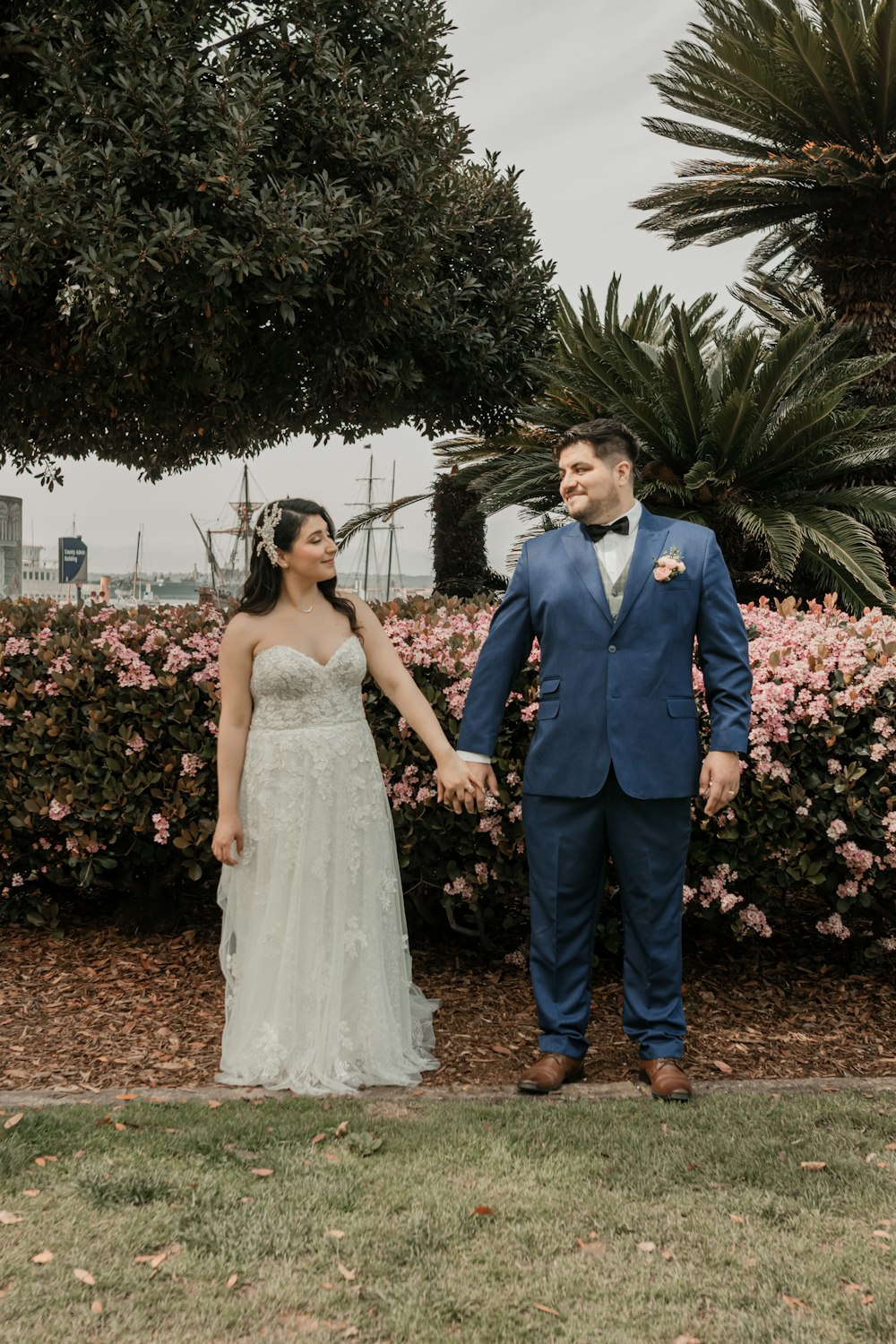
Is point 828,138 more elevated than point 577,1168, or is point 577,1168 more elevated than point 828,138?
point 828,138

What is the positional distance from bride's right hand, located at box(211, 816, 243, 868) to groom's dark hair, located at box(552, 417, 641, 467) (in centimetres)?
188

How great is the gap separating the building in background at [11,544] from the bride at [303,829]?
1310 centimetres

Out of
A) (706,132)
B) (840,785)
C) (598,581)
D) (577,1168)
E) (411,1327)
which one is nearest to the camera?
(411,1327)

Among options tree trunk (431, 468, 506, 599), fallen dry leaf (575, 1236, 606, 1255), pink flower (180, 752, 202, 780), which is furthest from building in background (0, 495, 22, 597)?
fallen dry leaf (575, 1236, 606, 1255)

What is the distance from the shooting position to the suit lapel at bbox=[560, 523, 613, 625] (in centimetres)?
402

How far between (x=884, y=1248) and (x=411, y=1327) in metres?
1.29

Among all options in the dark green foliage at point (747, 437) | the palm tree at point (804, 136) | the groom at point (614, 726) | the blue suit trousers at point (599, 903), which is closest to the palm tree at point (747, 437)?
the dark green foliage at point (747, 437)

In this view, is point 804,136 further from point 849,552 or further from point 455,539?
point 455,539

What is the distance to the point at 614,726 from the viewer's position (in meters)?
3.92

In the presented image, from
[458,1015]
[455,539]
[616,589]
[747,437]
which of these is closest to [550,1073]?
[458,1015]

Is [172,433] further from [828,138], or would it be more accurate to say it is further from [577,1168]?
[828,138]

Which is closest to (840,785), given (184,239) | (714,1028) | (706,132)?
(714,1028)

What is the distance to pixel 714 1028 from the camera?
16.1 ft

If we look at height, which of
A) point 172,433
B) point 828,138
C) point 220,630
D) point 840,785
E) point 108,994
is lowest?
point 108,994
